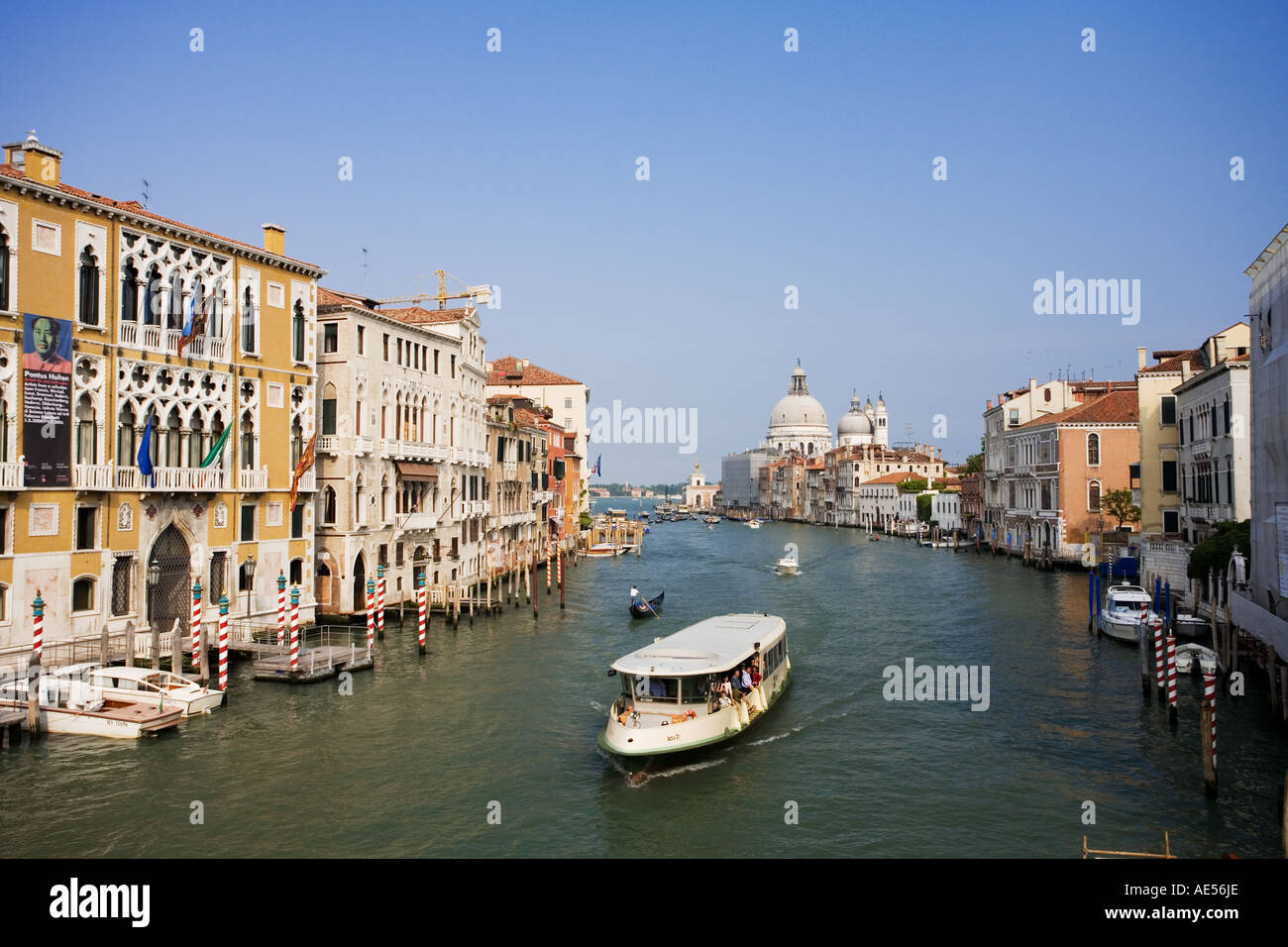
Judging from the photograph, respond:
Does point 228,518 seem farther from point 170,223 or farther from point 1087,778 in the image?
point 1087,778

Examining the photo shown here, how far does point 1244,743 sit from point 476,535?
26.6 meters

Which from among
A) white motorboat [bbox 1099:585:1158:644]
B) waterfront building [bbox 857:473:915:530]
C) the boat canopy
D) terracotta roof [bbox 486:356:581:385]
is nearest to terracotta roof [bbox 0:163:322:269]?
the boat canopy

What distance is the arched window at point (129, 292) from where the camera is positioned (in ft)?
66.7

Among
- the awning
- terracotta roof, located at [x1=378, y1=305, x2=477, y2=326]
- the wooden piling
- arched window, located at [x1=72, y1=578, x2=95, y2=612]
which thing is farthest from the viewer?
terracotta roof, located at [x1=378, y1=305, x2=477, y2=326]

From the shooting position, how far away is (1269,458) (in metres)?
19.0

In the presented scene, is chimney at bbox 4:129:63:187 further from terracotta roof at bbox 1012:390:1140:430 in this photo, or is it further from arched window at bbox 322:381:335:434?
terracotta roof at bbox 1012:390:1140:430

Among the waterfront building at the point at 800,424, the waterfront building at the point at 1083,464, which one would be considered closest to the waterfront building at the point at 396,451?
the waterfront building at the point at 1083,464

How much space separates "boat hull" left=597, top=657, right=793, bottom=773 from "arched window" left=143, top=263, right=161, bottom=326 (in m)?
13.8

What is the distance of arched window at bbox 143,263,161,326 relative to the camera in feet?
68.5

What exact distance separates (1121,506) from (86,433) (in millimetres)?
47101

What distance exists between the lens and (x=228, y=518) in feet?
76.1
